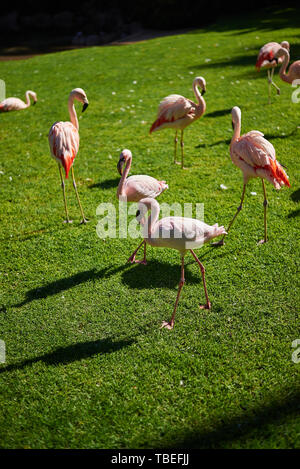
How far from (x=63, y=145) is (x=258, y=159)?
2.37m

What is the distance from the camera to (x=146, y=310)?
3979 mm

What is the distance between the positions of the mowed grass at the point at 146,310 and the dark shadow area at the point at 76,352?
12 mm

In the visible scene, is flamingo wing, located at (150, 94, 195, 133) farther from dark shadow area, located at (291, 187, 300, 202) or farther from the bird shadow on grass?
dark shadow area, located at (291, 187, 300, 202)

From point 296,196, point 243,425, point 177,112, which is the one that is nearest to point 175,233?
point 243,425

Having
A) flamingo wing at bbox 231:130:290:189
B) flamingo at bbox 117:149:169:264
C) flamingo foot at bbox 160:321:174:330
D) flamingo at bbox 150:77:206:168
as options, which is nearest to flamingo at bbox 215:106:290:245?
flamingo wing at bbox 231:130:290:189

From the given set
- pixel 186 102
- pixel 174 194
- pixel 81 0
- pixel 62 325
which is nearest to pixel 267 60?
pixel 186 102

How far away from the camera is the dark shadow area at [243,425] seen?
2.81 meters

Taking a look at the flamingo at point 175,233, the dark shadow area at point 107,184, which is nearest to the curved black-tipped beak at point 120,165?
the flamingo at point 175,233

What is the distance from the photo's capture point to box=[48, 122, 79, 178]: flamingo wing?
487 cm

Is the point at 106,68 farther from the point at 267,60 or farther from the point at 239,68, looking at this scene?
the point at 267,60

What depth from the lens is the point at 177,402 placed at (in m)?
3.13

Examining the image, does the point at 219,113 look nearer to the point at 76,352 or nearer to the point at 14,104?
the point at 14,104

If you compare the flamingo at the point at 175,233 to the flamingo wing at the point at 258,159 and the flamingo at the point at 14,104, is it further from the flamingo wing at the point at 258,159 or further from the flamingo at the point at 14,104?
the flamingo at the point at 14,104

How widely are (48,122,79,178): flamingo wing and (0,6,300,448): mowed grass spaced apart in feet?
2.97
